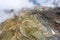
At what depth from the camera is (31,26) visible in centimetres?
489

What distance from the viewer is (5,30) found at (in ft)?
16.3

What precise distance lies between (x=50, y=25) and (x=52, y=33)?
384mm

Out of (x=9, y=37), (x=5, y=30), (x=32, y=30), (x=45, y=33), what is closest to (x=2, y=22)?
(x=5, y=30)

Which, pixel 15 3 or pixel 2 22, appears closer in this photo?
pixel 2 22

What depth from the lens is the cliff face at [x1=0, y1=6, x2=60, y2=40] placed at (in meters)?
4.67

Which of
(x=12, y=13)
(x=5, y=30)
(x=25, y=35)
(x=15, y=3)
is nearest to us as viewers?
(x=25, y=35)

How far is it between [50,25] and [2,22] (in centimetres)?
153

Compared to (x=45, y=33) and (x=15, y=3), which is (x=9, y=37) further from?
(x=15, y=3)

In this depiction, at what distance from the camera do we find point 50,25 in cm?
515

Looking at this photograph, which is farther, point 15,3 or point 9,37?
point 15,3

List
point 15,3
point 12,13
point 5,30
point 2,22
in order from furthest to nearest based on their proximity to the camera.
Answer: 1. point 15,3
2. point 12,13
3. point 2,22
4. point 5,30

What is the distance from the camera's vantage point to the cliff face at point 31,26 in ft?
15.3

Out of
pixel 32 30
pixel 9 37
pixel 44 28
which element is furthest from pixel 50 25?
pixel 9 37

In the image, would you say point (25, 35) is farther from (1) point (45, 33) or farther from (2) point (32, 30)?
(1) point (45, 33)
